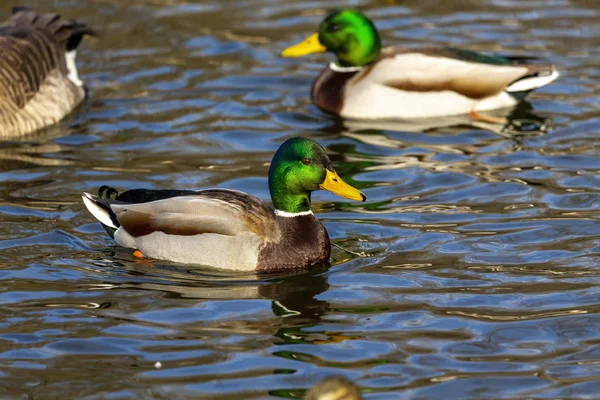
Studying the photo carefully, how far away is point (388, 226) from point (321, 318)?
1814 mm

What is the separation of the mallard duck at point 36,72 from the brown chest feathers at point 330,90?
2.39 meters

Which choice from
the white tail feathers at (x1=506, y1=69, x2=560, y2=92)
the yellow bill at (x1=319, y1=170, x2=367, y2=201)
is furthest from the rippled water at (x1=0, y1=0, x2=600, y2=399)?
the yellow bill at (x1=319, y1=170, x2=367, y2=201)

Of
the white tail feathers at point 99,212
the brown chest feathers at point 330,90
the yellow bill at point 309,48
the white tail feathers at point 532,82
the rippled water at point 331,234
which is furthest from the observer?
the yellow bill at point 309,48

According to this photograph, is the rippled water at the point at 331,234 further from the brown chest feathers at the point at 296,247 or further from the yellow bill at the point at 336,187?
the yellow bill at the point at 336,187

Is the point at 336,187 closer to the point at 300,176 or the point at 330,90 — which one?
the point at 300,176

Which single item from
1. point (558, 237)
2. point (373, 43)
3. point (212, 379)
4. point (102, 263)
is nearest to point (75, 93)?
point (373, 43)

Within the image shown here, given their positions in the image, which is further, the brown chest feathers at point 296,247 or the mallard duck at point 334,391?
the brown chest feathers at point 296,247

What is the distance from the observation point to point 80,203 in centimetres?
954

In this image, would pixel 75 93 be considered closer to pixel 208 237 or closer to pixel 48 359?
pixel 208 237

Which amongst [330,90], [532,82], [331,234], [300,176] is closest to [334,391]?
[300,176]

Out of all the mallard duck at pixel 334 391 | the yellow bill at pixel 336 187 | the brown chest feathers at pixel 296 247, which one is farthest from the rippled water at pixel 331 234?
the mallard duck at pixel 334 391

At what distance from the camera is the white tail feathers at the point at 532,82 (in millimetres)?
11961

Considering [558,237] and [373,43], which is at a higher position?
[373,43]

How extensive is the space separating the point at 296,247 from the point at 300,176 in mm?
475
